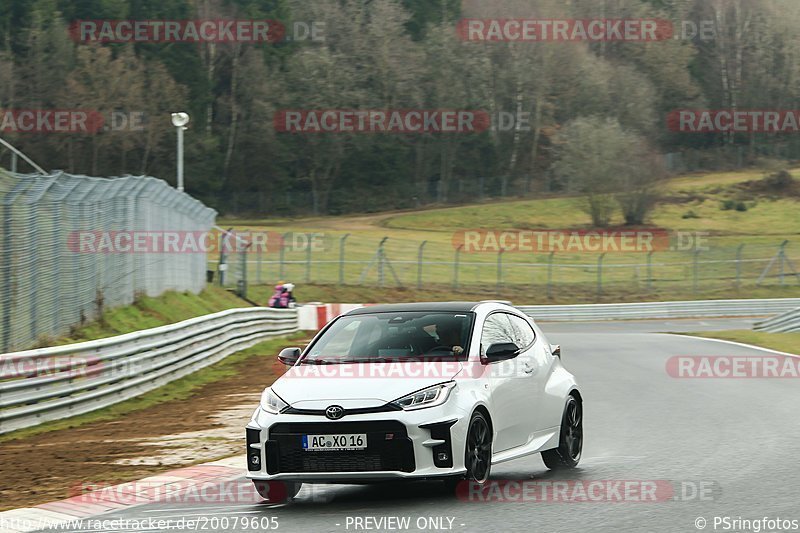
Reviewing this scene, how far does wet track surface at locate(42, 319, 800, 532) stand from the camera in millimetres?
8227

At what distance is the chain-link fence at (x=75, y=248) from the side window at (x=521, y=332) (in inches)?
311

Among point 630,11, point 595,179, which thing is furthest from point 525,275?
point 630,11

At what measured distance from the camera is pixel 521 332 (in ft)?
36.1

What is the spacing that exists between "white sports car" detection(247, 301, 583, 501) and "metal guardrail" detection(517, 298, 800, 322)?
130 feet

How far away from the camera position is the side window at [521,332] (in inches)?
427

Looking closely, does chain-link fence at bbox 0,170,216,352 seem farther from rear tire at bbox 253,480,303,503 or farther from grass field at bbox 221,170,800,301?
grass field at bbox 221,170,800,301

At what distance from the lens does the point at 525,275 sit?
61781 millimetres

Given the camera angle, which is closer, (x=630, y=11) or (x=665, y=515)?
(x=665, y=515)

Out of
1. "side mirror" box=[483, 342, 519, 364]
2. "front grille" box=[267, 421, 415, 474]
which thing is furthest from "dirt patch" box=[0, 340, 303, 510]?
"side mirror" box=[483, 342, 519, 364]

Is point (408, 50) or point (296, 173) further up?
point (408, 50)

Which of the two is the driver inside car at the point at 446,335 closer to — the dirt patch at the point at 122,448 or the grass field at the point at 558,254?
the dirt patch at the point at 122,448

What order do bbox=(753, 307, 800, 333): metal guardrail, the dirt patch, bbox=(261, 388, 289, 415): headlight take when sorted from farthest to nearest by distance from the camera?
bbox=(753, 307, 800, 333): metal guardrail < the dirt patch < bbox=(261, 388, 289, 415): headlight

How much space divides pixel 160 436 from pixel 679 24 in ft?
381

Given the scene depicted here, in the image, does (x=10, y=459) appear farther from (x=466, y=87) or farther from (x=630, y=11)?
(x=630, y=11)
